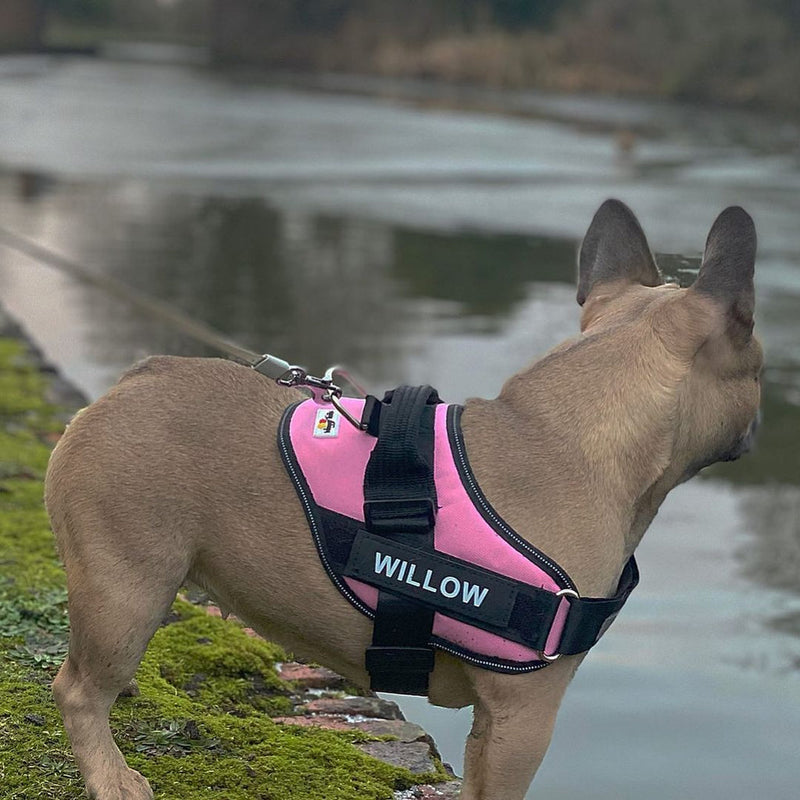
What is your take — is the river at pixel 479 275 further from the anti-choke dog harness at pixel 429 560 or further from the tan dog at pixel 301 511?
the anti-choke dog harness at pixel 429 560

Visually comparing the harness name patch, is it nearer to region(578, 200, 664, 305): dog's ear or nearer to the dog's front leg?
the dog's front leg

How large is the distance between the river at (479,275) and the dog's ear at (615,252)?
13 cm

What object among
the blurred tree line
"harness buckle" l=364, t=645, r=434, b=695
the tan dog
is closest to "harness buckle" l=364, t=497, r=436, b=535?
the tan dog

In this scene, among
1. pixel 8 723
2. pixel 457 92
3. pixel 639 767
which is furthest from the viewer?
pixel 457 92

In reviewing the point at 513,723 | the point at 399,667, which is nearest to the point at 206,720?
the point at 399,667

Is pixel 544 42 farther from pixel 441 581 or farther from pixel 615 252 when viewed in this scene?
pixel 441 581

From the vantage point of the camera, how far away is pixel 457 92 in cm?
4447

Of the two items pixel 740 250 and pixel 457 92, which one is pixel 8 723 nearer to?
pixel 740 250

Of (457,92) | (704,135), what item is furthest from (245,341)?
(457,92)

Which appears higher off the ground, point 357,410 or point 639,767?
point 357,410

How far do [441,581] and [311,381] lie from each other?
0.63m

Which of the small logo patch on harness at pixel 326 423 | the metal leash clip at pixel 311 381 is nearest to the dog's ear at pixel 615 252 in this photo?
the metal leash clip at pixel 311 381

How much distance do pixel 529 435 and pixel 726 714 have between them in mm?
2277

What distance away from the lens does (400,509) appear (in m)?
3.05
